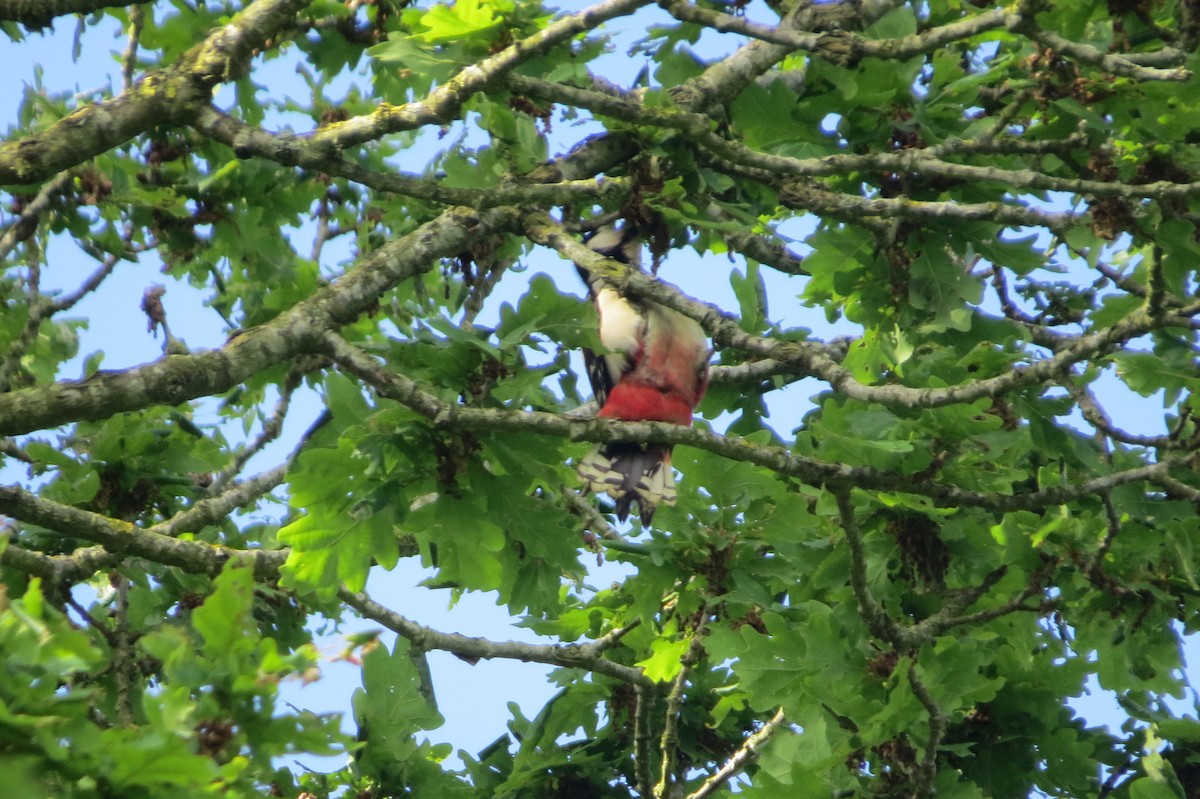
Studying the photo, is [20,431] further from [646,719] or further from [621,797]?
[621,797]

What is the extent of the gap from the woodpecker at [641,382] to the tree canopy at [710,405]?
25 cm

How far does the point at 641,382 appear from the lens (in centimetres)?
496

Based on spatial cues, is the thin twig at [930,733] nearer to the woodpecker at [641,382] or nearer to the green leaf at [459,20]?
the woodpecker at [641,382]

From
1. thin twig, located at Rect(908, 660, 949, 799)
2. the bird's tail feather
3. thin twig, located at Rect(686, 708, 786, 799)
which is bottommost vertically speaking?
thin twig, located at Rect(908, 660, 949, 799)

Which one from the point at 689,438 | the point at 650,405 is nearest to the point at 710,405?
the point at 650,405

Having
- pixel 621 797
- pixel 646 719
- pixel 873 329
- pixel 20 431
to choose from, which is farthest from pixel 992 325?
pixel 20 431

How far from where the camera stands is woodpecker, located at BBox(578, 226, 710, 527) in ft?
Result: 15.2

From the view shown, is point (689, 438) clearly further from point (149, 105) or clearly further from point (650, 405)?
point (149, 105)

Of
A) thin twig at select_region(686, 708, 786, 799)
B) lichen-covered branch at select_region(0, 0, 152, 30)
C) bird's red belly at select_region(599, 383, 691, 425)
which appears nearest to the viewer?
lichen-covered branch at select_region(0, 0, 152, 30)

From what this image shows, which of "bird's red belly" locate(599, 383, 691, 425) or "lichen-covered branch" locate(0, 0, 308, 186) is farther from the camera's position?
"bird's red belly" locate(599, 383, 691, 425)

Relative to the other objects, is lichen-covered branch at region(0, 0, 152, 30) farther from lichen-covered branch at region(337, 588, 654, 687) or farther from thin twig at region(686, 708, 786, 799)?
thin twig at region(686, 708, 786, 799)

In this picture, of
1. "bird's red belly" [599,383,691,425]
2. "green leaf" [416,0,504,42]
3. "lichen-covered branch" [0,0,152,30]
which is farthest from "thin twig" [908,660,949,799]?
"lichen-covered branch" [0,0,152,30]

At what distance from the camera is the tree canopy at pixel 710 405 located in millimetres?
3408

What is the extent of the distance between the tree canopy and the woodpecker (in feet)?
0.82
